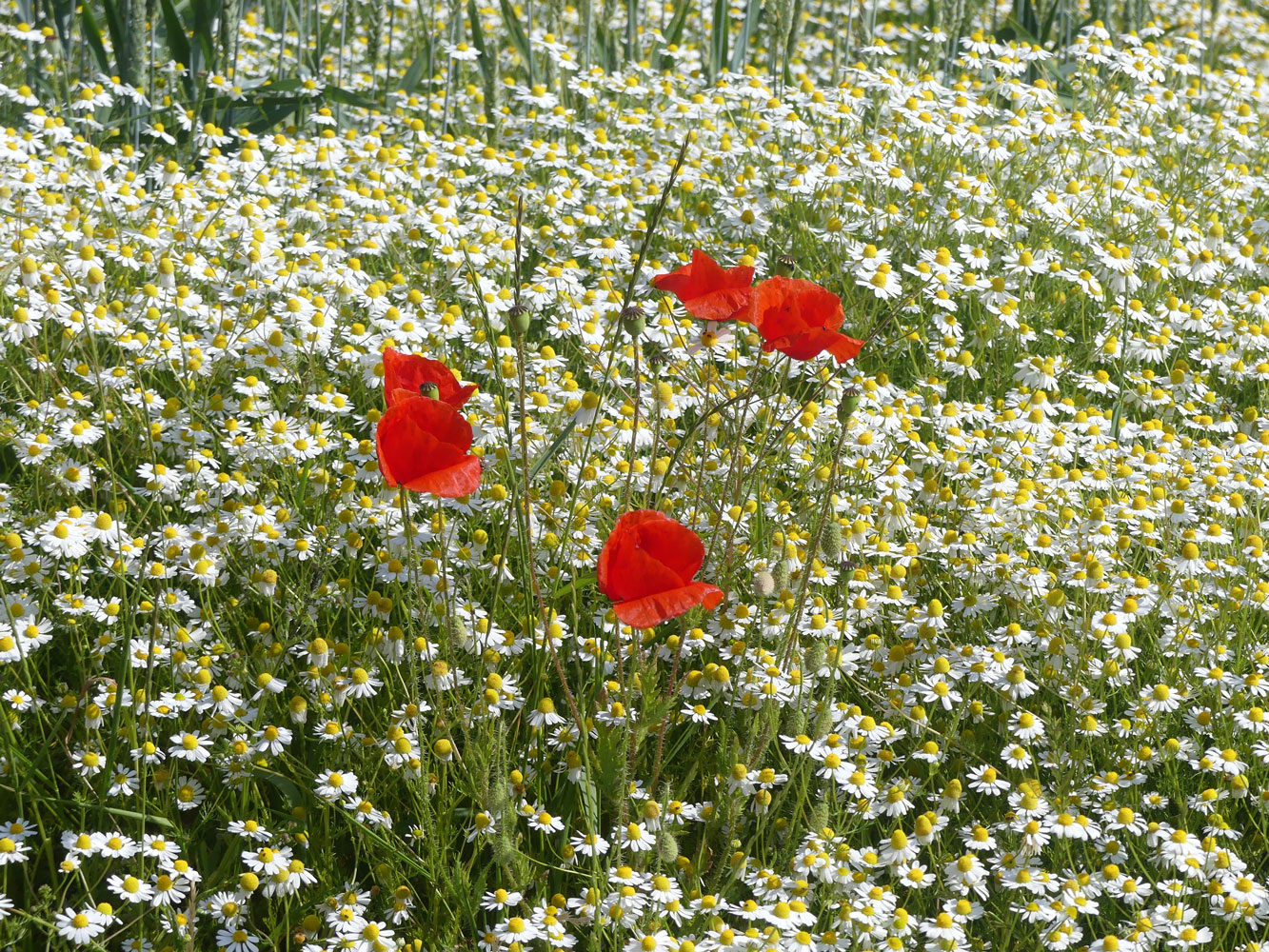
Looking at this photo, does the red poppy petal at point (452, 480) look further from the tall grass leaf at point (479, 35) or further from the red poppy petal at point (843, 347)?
the tall grass leaf at point (479, 35)

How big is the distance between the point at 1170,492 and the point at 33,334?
2744 mm

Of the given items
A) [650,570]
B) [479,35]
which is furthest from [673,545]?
[479,35]

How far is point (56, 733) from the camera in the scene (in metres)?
2.45

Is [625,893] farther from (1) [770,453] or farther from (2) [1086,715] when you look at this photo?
(1) [770,453]

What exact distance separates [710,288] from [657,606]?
63cm

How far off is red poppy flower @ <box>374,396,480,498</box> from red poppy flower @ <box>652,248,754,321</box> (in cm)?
48

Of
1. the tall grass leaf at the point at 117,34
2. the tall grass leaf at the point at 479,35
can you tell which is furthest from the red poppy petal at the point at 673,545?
the tall grass leaf at the point at 117,34

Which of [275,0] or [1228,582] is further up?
[275,0]

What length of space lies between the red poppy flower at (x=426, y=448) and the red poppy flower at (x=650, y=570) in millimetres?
228

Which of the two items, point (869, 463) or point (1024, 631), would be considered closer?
point (1024, 631)

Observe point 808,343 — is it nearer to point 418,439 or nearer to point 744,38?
point 418,439

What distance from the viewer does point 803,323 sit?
6.96 ft

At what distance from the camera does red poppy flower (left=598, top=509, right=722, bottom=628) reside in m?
1.83

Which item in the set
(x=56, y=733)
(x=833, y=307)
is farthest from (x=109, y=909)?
(x=833, y=307)
